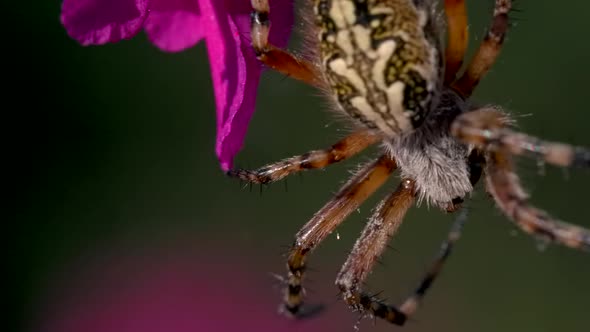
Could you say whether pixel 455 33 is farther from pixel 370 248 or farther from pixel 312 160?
pixel 370 248

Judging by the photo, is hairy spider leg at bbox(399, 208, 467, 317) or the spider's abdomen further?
hairy spider leg at bbox(399, 208, 467, 317)

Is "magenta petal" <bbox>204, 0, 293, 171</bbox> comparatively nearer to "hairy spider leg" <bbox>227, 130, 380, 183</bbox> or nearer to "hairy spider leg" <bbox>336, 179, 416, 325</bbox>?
"hairy spider leg" <bbox>227, 130, 380, 183</bbox>

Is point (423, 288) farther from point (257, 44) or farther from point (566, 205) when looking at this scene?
point (566, 205)

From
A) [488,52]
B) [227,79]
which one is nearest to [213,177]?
[488,52]

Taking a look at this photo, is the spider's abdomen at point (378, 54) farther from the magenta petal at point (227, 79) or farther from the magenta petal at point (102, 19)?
the magenta petal at point (102, 19)

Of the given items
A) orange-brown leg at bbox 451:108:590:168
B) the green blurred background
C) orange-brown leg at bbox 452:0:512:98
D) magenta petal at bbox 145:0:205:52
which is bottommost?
the green blurred background

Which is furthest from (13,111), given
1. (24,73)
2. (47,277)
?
(47,277)

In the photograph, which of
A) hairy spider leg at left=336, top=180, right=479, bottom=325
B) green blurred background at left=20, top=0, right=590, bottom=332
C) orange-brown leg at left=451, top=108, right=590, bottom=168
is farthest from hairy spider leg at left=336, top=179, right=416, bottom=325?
green blurred background at left=20, top=0, right=590, bottom=332

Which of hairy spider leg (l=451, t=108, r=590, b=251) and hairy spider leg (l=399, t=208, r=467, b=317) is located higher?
hairy spider leg (l=451, t=108, r=590, b=251)

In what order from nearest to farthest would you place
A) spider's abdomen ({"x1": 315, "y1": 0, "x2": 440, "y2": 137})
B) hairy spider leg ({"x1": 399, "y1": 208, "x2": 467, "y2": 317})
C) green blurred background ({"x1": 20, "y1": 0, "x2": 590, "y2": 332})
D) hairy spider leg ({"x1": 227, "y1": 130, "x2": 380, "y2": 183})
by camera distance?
spider's abdomen ({"x1": 315, "y1": 0, "x2": 440, "y2": 137}) < hairy spider leg ({"x1": 227, "y1": 130, "x2": 380, "y2": 183}) < hairy spider leg ({"x1": 399, "y1": 208, "x2": 467, "y2": 317}) < green blurred background ({"x1": 20, "y1": 0, "x2": 590, "y2": 332})

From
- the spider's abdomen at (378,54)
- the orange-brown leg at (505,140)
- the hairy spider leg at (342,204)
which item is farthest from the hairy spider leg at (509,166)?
the hairy spider leg at (342,204)
